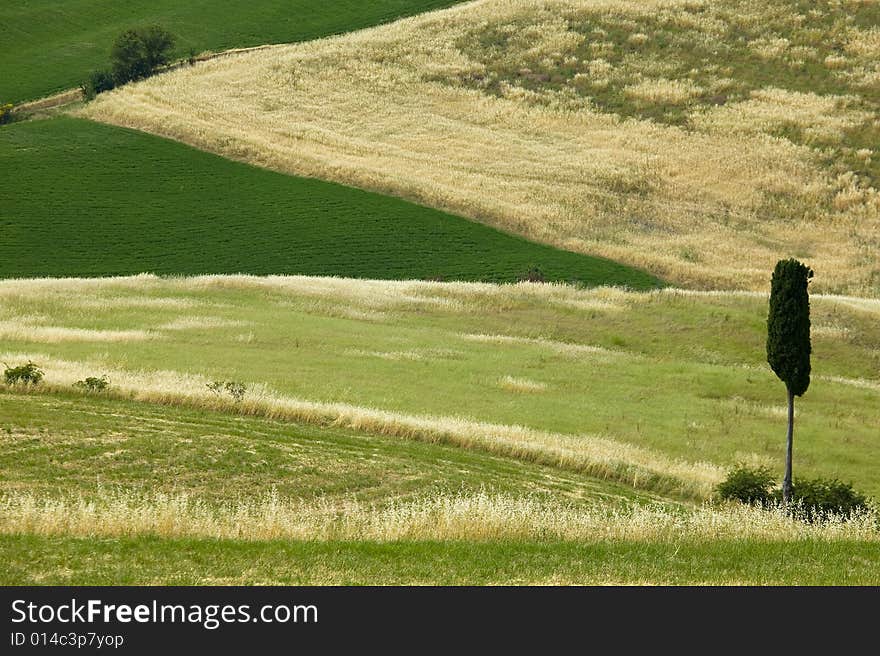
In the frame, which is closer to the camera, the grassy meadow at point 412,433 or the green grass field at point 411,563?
the green grass field at point 411,563

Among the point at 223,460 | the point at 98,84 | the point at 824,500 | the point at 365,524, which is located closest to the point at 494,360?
the point at 824,500

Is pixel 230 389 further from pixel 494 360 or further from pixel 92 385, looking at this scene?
pixel 494 360

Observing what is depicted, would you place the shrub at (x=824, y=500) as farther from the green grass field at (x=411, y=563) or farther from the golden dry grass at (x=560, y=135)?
the golden dry grass at (x=560, y=135)

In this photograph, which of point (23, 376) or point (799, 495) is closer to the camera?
point (799, 495)

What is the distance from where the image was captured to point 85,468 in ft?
80.7

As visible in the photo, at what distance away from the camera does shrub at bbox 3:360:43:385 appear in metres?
32.4

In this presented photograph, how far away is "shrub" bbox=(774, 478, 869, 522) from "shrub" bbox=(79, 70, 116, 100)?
303 ft

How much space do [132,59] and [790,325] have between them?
310 feet

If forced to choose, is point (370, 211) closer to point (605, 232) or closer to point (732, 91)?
point (605, 232)

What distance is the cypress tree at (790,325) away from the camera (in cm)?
3077

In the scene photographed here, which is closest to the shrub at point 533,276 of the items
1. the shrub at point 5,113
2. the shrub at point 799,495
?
the shrub at point 799,495

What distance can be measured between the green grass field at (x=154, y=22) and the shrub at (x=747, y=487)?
10116 cm

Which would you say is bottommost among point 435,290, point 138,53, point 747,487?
point 747,487

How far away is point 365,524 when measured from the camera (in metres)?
20.5
